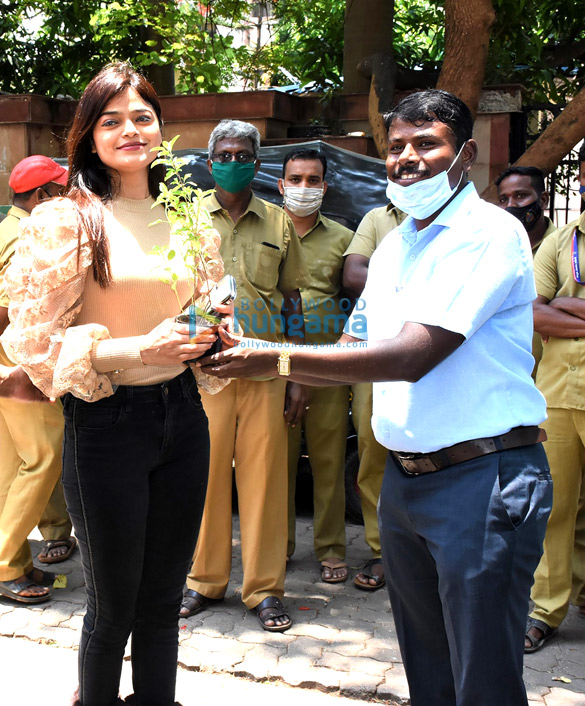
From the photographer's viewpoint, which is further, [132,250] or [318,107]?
[318,107]

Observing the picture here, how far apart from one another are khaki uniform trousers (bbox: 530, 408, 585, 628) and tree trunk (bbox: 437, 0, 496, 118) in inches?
122

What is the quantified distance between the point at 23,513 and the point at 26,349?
88.1 inches

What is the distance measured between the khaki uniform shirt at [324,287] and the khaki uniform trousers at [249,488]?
0.69m

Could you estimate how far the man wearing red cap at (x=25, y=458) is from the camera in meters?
4.68

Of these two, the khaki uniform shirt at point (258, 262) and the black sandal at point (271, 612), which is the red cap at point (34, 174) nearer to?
the khaki uniform shirt at point (258, 262)

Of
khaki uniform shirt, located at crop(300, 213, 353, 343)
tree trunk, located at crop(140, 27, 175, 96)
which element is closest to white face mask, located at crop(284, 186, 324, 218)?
khaki uniform shirt, located at crop(300, 213, 353, 343)

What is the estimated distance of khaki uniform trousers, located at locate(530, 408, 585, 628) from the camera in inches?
→ 165

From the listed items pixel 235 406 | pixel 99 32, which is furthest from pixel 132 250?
pixel 99 32

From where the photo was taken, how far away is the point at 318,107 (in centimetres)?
896

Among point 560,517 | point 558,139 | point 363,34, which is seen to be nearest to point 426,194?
point 560,517

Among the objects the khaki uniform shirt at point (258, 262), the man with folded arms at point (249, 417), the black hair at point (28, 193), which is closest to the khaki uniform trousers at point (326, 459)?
the man with folded arms at point (249, 417)

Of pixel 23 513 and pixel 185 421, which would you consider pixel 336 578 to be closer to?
pixel 23 513

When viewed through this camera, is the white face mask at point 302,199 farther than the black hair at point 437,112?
Yes

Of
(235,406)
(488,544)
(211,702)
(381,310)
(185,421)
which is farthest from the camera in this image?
(235,406)
